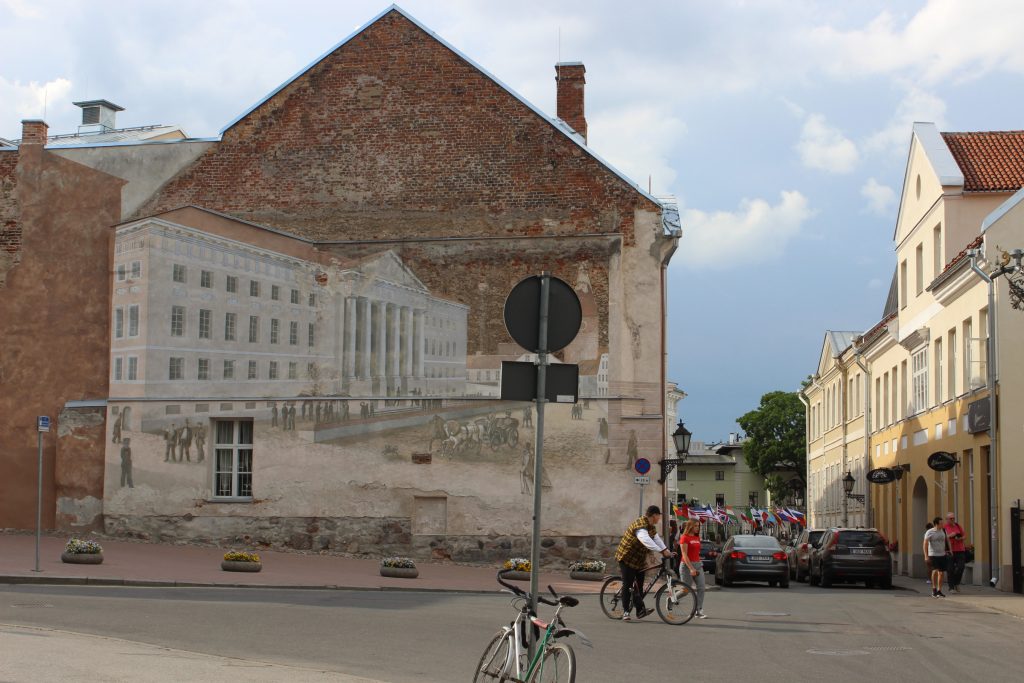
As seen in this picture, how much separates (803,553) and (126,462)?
18172 mm

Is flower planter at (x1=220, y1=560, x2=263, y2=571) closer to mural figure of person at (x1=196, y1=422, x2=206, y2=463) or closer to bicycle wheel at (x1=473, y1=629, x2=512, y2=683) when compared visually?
mural figure of person at (x1=196, y1=422, x2=206, y2=463)

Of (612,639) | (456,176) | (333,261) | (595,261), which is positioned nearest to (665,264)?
(595,261)

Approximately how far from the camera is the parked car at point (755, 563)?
30984 mm

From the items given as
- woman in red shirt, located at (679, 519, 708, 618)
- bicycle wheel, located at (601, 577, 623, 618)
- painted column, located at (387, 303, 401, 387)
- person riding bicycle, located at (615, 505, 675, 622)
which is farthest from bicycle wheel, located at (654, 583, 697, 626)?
painted column, located at (387, 303, 401, 387)

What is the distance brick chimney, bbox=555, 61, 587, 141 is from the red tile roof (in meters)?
10.3

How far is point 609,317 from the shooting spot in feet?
100.0

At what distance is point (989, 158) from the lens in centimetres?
3541

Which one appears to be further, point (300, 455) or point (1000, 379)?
point (300, 455)

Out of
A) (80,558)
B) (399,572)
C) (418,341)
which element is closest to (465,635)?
(399,572)

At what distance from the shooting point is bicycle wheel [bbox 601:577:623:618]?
18.1 m

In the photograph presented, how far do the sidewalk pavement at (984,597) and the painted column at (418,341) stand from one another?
12416mm

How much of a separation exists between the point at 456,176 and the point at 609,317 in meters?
5.09

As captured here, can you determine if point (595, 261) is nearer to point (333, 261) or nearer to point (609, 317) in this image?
point (609, 317)

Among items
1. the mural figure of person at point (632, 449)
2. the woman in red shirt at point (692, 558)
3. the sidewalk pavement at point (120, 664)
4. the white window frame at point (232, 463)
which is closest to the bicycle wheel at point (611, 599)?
the woman in red shirt at point (692, 558)
